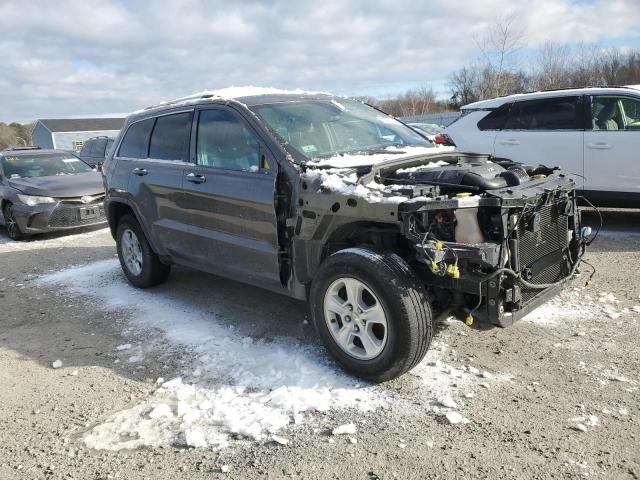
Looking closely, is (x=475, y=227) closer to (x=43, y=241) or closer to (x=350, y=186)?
(x=350, y=186)

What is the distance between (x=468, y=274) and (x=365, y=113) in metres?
2.35

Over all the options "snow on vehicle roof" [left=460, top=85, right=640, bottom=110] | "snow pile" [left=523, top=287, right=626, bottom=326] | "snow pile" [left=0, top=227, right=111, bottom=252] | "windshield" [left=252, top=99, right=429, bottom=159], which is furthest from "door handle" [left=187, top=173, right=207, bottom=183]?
"snow pile" [left=0, top=227, right=111, bottom=252]

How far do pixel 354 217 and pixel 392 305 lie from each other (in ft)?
2.04

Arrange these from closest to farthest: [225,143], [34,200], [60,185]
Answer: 1. [225,143]
2. [34,200]
3. [60,185]

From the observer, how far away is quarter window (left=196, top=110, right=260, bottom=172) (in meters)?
4.28

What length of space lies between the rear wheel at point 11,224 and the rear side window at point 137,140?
4.77m

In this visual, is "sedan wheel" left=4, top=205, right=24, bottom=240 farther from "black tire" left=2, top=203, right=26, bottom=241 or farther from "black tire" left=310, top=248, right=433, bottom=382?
"black tire" left=310, top=248, right=433, bottom=382

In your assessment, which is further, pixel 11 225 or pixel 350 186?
pixel 11 225

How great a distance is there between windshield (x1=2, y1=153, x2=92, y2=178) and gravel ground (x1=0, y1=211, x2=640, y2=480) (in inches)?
233

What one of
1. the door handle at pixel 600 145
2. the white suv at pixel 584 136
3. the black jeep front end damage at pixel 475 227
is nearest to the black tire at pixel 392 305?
the black jeep front end damage at pixel 475 227

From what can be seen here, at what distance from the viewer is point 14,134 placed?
81250mm

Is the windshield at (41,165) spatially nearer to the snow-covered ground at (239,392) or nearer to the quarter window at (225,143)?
the quarter window at (225,143)

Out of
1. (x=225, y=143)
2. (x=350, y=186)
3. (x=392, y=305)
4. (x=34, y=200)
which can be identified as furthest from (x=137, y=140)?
(x=34, y=200)

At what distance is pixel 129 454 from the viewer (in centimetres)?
301
